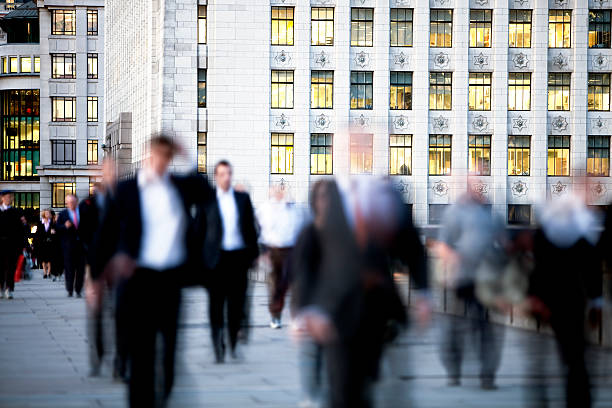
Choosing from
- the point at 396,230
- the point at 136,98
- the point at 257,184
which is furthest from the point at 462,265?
the point at 136,98

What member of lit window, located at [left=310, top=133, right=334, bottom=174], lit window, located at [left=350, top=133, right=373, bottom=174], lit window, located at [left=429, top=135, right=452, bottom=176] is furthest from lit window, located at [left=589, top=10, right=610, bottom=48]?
lit window, located at [left=350, top=133, right=373, bottom=174]

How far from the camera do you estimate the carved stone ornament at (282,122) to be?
162 ft

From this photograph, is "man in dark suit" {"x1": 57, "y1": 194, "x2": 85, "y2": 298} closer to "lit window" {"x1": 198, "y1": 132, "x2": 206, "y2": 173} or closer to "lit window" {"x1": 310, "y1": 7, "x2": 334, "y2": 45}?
"lit window" {"x1": 198, "y1": 132, "x2": 206, "y2": 173}

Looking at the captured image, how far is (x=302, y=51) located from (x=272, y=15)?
2.40 metres

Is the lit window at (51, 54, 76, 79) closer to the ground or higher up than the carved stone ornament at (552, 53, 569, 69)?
higher up

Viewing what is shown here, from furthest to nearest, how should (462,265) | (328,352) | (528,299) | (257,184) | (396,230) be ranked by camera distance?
(257,184) < (462,265) < (528,299) < (396,230) < (328,352)

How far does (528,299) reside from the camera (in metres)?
7.23

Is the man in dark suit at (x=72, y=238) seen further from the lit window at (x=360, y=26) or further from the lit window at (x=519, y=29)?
the lit window at (x=519, y=29)

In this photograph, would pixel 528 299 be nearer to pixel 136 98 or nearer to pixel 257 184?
pixel 257 184

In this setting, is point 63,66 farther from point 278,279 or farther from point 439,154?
point 278,279

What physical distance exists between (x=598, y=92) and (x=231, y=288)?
1679 inches

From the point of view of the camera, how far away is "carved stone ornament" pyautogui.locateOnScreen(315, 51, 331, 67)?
49.4 m

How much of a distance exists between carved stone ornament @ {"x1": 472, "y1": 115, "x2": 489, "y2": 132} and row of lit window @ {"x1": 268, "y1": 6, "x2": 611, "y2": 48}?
355 cm

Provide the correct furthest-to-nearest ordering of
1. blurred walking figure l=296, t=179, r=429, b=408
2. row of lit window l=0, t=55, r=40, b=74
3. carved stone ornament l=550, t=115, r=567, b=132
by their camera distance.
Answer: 1. row of lit window l=0, t=55, r=40, b=74
2. carved stone ornament l=550, t=115, r=567, b=132
3. blurred walking figure l=296, t=179, r=429, b=408
